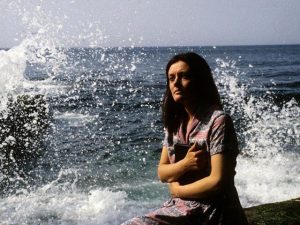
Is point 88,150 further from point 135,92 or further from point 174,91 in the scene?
point 135,92

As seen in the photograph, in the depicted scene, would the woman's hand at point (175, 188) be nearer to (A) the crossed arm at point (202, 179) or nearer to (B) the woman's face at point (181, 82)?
(A) the crossed arm at point (202, 179)

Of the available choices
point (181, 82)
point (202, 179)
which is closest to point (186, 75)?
point (181, 82)

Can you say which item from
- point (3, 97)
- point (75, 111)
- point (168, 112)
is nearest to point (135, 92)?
point (75, 111)

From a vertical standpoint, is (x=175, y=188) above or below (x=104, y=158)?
above

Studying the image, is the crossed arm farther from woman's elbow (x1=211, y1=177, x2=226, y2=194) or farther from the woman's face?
the woman's face

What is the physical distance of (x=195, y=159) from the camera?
8.67ft

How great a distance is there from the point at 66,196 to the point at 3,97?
53.6ft

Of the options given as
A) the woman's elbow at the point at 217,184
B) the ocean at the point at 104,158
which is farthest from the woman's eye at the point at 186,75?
the ocean at the point at 104,158

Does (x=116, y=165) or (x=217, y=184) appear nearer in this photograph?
(x=217, y=184)

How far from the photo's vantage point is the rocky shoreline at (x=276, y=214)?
4.24 meters

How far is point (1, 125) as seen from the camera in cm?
1823

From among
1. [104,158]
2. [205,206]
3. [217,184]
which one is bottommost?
[104,158]

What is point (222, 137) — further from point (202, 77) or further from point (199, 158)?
point (202, 77)

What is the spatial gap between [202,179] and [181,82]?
769mm
